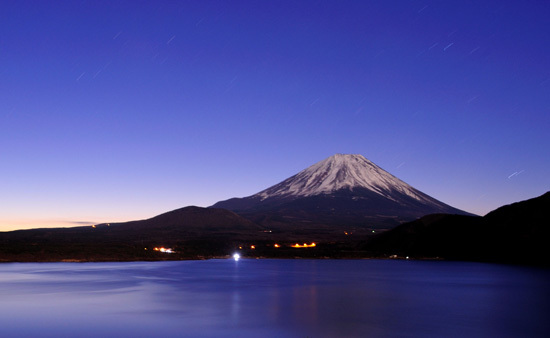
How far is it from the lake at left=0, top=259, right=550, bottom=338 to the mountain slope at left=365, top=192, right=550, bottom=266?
27.0 meters

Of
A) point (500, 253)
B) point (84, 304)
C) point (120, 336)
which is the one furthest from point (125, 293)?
point (500, 253)

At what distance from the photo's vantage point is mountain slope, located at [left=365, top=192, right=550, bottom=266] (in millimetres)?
97125

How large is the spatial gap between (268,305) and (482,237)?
77490 millimetres

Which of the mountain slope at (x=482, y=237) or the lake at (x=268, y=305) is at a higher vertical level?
the mountain slope at (x=482, y=237)

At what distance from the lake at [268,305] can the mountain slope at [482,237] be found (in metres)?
27.0

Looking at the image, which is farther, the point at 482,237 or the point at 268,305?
the point at 482,237

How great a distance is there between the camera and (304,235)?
184m

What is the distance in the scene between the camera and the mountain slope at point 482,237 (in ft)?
319

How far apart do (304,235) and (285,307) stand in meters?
142

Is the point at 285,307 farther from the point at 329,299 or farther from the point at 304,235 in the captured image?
the point at 304,235

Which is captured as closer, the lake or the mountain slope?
the lake

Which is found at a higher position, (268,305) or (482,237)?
(482,237)

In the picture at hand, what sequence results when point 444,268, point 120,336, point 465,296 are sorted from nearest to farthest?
point 120,336 < point 465,296 < point 444,268

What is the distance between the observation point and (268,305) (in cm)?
4397
